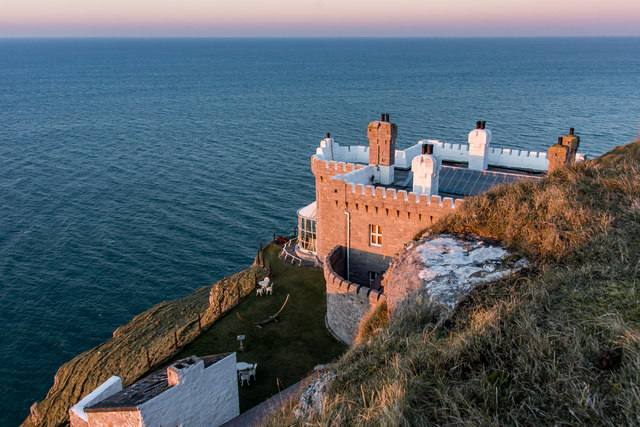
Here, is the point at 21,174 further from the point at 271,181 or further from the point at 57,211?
the point at 271,181

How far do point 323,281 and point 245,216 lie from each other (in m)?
22.9

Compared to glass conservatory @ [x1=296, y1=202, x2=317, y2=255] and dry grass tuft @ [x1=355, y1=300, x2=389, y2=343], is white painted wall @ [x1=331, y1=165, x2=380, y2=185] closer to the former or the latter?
glass conservatory @ [x1=296, y1=202, x2=317, y2=255]

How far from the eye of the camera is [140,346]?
31.4 metres

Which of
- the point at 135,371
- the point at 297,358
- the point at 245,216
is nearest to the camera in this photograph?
the point at 297,358

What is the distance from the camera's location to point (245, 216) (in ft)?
172

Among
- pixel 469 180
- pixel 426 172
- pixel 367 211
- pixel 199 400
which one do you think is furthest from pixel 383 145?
pixel 199 400

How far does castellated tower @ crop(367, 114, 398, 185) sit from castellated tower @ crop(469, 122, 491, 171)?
209 inches

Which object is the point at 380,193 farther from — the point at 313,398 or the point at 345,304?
the point at 313,398

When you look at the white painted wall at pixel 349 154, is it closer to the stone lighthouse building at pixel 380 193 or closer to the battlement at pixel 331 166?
the stone lighthouse building at pixel 380 193

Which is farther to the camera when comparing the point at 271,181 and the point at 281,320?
the point at 271,181

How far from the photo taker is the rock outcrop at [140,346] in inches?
1080

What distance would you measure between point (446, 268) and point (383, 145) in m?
16.0

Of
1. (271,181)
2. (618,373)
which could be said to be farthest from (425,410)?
(271,181)

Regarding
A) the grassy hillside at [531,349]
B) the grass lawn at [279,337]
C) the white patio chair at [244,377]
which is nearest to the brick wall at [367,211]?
the grass lawn at [279,337]
